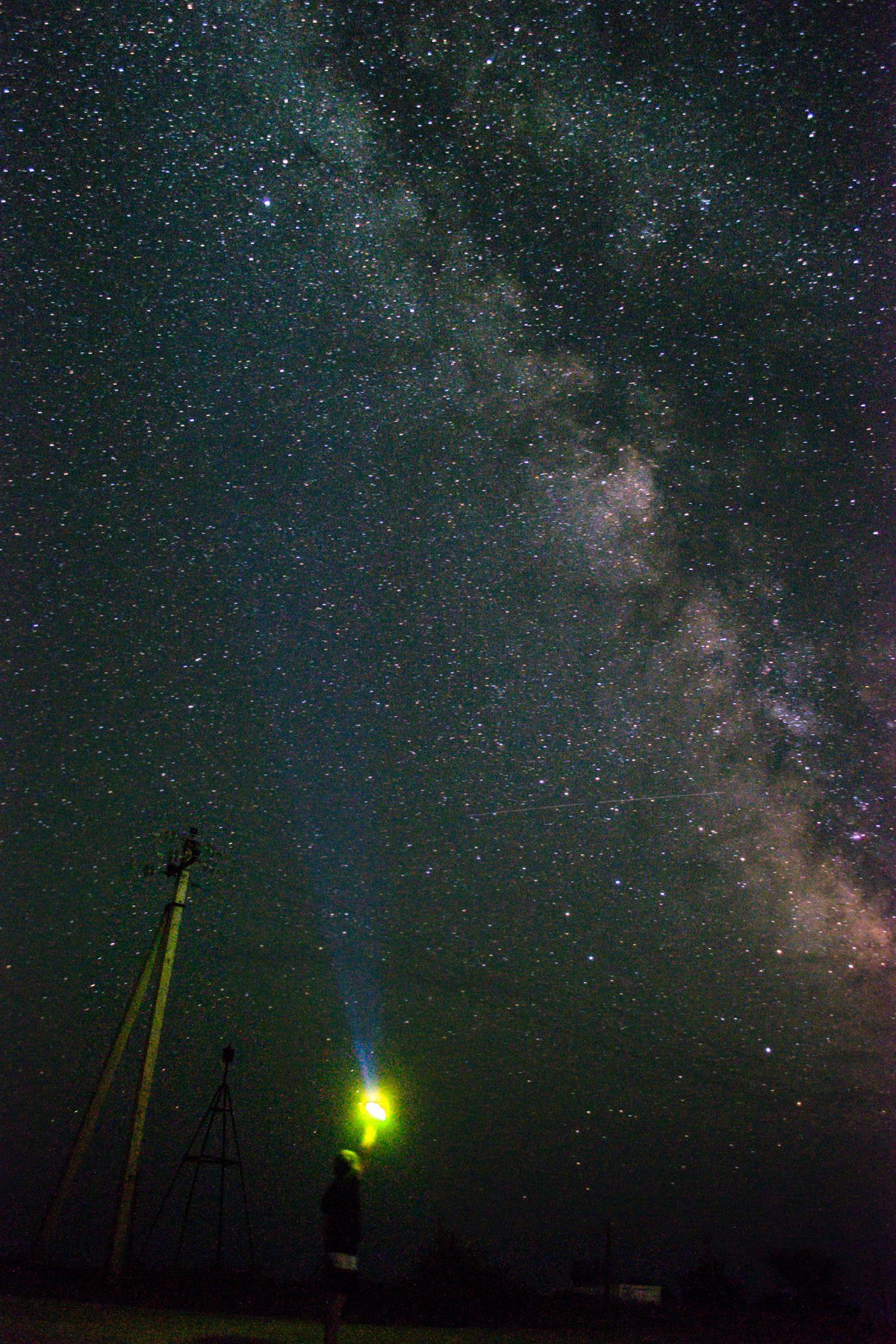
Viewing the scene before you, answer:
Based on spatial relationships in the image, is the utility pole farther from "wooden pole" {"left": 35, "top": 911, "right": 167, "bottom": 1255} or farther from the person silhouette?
the person silhouette

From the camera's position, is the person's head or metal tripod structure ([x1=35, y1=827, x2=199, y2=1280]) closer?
the person's head

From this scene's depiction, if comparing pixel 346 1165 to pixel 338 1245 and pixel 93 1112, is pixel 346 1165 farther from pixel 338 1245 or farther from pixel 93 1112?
pixel 93 1112

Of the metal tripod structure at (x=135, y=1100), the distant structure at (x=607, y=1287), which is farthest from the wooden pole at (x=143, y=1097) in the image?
the distant structure at (x=607, y=1287)

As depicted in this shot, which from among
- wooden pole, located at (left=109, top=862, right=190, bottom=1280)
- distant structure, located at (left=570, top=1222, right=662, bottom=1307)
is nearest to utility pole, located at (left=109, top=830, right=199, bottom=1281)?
wooden pole, located at (left=109, top=862, right=190, bottom=1280)

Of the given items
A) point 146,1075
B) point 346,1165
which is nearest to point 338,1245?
point 346,1165

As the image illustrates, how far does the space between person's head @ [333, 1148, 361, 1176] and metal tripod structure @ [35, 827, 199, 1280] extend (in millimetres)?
9167

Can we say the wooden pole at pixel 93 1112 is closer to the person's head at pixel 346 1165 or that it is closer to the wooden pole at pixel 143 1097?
the wooden pole at pixel 143 1097

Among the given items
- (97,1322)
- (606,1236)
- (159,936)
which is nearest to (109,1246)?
(159,936)

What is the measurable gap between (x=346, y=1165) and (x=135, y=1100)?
9352 mm

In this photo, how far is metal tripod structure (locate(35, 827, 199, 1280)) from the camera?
40.6 ft

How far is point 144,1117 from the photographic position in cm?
1297

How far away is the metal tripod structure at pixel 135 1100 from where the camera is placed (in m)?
12.4

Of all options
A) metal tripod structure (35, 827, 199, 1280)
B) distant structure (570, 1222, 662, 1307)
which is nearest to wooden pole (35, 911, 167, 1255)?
metal tripod structure (35, 827, 199, 1280)

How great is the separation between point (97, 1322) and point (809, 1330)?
11.2 metres
